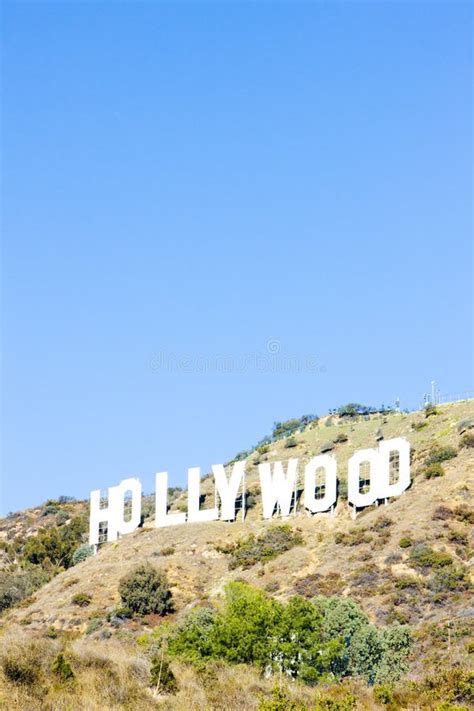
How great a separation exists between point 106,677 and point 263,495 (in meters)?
52.2

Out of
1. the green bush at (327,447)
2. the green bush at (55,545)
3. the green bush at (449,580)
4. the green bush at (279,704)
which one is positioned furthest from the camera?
the green bush at (55,545)

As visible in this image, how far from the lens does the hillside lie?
6297 cm

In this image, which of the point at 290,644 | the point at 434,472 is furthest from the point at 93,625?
the point at 290,644

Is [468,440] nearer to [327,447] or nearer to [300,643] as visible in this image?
[327,447]

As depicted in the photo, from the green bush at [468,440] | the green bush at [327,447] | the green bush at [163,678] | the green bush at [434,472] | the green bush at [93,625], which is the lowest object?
the green bush at [163,678]

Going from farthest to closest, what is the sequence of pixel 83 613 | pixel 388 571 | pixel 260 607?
pixel 83 613 < pixel 388 571 < pixel 260 607

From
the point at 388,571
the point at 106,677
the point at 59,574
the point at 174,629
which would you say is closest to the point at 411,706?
the point at 106,677

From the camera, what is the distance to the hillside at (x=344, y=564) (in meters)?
63.0

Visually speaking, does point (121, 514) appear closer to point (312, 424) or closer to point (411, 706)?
point (312, 424)

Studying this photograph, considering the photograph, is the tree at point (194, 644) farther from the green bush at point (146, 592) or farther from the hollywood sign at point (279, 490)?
the hollywood sign at point (279, 490)

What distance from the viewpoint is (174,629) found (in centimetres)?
5875

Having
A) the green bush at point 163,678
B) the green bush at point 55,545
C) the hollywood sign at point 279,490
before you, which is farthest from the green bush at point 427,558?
the green bush at point 55,545

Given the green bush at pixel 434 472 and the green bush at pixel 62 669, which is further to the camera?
the green bush at pixel 434 472

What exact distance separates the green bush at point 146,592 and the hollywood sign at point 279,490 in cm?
1308
